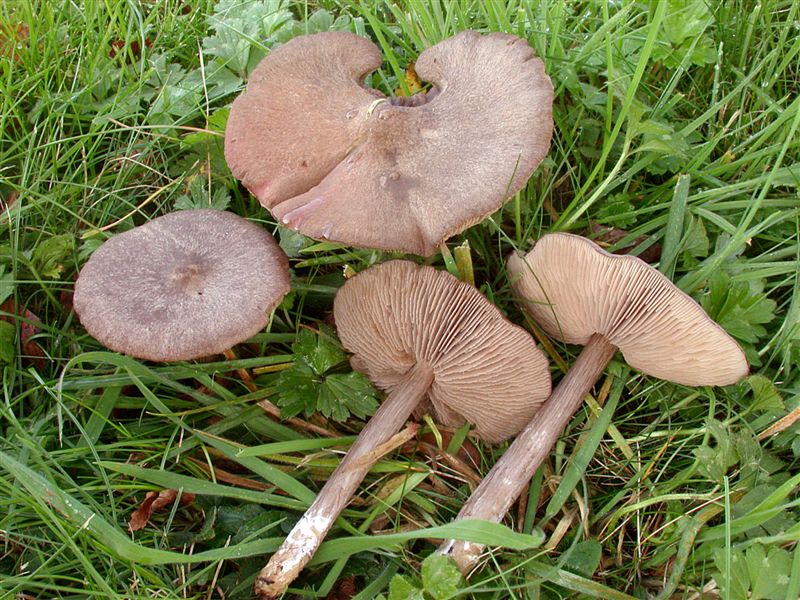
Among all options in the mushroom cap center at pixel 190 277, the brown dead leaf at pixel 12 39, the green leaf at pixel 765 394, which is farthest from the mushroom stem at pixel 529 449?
the brown dead leaf at pixel 12 39

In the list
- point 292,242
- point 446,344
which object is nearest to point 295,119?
point 292,242

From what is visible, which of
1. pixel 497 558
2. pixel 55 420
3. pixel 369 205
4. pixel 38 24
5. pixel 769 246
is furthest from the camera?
pixel 38 24

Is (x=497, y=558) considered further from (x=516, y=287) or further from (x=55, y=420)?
(x=55, y=420)

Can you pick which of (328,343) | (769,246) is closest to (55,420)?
(328,343)

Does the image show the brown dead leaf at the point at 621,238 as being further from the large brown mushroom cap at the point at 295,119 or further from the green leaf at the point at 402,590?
the green leaf at the point at 402,590

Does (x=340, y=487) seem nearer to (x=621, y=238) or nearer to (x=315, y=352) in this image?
(x=315, y=352)

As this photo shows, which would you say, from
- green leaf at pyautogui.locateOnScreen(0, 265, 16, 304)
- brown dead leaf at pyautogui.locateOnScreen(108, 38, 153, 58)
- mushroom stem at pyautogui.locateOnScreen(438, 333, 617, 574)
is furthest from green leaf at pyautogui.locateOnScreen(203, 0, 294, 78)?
mushroom stem at pyautogui.locateOnScreen(438, 333, 617, 574)
